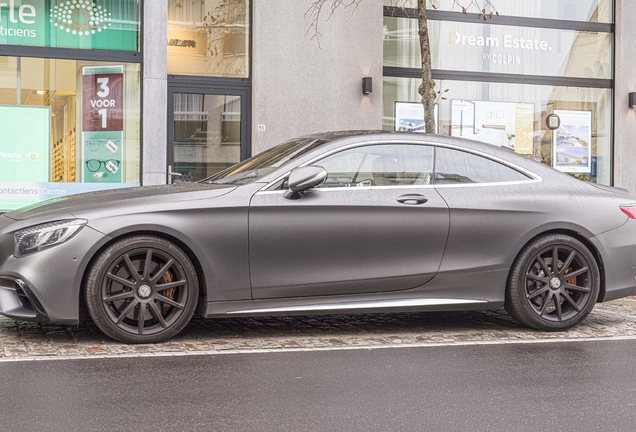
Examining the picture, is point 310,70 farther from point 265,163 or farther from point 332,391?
point 332,391

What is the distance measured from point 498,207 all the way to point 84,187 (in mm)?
7719

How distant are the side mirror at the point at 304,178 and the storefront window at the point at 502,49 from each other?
8271mm

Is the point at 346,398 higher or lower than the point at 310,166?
lower

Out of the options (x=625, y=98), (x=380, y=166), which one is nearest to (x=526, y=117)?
(x=625, y=98)

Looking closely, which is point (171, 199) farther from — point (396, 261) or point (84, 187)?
point (84, 187)

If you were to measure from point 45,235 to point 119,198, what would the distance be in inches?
22.0

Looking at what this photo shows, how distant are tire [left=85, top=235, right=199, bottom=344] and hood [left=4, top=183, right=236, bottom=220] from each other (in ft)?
0.90

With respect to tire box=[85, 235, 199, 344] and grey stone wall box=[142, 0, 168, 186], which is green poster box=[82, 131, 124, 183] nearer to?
grey stone wall box=[142, 0, 168, 186]

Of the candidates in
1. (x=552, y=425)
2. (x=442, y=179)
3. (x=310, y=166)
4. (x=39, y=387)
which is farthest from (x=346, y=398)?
(x=442, y=179)

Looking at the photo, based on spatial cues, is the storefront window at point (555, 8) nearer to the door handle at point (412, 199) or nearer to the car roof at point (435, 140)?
the car roof at point (435, 140)

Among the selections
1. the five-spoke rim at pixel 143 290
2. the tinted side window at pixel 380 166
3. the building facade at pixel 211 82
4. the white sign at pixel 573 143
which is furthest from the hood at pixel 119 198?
the white sign at pixel 573 143

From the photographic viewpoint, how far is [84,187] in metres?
13.0

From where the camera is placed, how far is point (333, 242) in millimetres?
6441

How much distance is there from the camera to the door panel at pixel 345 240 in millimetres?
6320
